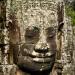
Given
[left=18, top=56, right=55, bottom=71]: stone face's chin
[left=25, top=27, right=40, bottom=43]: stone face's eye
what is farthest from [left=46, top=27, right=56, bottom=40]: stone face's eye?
[left=18, top=56, right=55, bottom=71]: stone face's chin

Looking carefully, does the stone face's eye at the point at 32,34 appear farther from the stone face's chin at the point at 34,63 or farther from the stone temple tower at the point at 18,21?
the stone face's chin at the point at 34,63

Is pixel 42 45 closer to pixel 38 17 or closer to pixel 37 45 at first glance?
pixel 37 45

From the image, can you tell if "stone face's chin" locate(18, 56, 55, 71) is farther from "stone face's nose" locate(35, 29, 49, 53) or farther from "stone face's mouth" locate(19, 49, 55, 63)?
"stone face's nose" locate(35, 29, 49, 53)

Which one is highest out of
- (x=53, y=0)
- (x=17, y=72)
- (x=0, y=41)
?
(x=53, y=0)

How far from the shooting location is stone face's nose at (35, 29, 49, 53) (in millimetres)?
6059

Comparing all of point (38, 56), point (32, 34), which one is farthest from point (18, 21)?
point (38, 56)

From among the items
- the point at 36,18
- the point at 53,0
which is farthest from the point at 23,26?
the point at 53,0

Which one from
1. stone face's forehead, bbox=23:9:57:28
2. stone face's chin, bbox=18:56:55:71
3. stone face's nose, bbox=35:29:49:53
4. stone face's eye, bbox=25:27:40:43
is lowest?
stone face's chin, bbox=18:56:55:71

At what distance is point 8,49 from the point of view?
6203 mm

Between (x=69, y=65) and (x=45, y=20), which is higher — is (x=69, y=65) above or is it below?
below

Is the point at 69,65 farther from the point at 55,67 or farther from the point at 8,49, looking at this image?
the point at 8,49

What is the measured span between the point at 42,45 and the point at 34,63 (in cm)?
30

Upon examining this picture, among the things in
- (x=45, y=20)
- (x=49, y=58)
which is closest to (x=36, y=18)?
(x=45, y=20)

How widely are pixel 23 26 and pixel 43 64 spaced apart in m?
0.65
